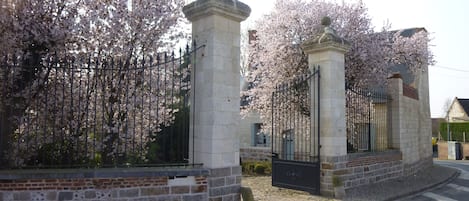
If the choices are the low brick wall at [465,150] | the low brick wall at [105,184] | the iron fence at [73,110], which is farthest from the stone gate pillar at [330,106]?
the low brick wall at [465,150]

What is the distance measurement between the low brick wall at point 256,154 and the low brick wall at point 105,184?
1063 centimetres

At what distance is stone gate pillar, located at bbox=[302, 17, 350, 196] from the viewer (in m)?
8.89

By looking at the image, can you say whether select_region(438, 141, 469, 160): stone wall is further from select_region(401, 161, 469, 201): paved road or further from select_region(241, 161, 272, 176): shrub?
select_region(241, 161, 272, 176): shrub

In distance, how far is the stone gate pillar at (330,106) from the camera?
8.89 metres

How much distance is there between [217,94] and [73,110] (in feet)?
9.30

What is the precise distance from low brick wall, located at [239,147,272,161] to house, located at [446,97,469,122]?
3243 centimetres

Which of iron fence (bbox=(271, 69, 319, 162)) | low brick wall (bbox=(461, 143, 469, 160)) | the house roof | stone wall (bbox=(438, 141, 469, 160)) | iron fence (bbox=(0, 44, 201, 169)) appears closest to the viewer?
iron fence (bbox=(0, 44, 201, 169))

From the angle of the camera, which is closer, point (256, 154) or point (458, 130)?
point (256, 154)

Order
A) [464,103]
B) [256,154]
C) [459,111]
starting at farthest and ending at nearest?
[459,111] → [464,103] → [256,154]

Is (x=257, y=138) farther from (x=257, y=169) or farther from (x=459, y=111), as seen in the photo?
(x=459, y=111)

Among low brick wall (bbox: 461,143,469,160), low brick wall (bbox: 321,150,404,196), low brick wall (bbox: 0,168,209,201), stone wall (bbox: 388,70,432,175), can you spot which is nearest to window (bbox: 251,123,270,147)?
stone wall (bbox: 388,70,432,175)

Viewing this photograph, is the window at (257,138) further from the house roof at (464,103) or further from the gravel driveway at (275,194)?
the house roof at (464,103)

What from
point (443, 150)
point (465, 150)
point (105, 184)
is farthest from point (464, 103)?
point (105, 184)

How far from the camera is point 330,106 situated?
8.95 m
